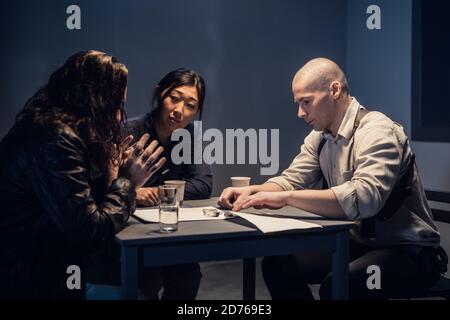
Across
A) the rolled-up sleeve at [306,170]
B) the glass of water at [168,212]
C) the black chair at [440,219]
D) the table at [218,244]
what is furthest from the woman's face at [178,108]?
the black chair at [440,219]

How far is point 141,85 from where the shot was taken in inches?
152

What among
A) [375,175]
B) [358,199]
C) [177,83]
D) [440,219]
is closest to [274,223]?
[358,199]

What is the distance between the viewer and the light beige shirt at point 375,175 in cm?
206

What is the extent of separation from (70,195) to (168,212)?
1.00 ft

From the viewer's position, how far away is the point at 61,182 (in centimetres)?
167

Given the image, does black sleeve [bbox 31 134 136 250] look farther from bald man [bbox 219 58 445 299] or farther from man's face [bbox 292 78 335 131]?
man's face [bbox 292 78 335 131]

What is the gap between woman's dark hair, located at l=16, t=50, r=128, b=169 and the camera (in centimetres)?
185

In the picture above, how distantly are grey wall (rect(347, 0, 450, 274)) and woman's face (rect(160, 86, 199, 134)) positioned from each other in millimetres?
1644

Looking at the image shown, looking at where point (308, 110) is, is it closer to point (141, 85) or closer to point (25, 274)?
point (25, 274)

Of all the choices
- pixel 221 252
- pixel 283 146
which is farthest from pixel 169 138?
pixel 283 146

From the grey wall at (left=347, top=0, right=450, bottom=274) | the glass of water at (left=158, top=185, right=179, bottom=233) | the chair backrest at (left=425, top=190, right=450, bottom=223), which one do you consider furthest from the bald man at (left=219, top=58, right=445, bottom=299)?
the grey wall at (left=347, top=0, right=450, bottom=274)

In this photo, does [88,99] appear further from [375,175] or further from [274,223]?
[375,175]

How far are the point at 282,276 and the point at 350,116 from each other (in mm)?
744

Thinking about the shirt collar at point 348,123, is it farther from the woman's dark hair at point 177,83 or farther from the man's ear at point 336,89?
the woman's dark hair at point 177,83
